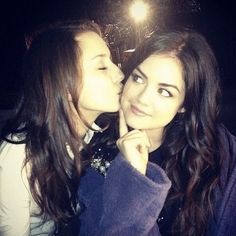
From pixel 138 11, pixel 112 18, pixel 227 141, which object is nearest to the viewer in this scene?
pixel 227 141

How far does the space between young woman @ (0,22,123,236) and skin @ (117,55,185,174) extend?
6.9 inches

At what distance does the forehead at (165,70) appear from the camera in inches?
91.2

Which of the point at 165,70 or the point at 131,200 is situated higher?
the point at 165,70

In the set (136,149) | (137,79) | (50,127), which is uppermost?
(137,79)

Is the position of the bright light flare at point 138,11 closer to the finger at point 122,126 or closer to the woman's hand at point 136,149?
the finger at point 122,126

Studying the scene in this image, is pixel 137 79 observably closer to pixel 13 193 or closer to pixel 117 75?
pixel 117 75

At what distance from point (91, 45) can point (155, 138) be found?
1.07 metres

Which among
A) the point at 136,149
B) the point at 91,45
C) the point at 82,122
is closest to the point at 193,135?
the point at 136,149

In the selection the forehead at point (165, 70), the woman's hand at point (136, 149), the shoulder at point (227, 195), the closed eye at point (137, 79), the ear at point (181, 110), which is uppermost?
the forehead at point (165, 70)

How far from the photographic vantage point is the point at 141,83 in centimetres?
250

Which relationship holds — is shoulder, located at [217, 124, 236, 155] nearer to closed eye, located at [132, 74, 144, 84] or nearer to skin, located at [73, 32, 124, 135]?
closed eye, located at [132, 74, 144, 84]

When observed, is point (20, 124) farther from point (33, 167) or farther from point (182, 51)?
point (182, 51)

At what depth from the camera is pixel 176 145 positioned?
103 inches

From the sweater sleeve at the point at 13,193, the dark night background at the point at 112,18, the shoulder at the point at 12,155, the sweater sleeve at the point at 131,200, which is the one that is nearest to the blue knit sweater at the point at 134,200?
the sweater sleeve at the point at 131,200
